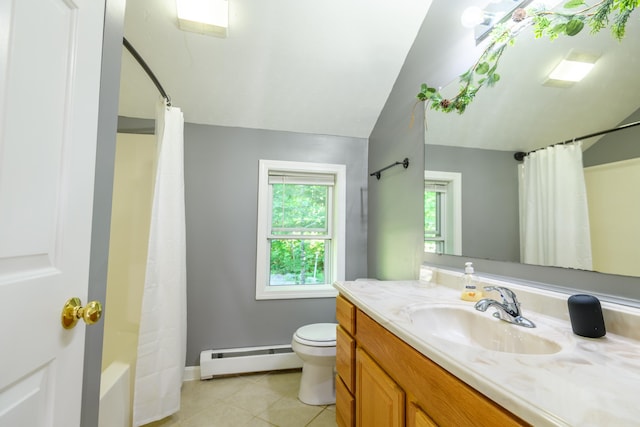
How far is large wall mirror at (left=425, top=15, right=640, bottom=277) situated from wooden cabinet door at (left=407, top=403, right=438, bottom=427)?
723 mm

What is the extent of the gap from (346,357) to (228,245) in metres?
1.37

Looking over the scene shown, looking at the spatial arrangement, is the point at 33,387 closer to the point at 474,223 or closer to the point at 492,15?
the point at 474,223

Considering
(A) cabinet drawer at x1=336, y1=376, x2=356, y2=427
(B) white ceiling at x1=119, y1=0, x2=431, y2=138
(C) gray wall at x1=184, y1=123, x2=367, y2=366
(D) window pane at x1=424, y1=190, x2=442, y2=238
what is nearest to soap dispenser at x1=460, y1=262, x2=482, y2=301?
(D) window pane at x1=424, y1=190, x2=442, y2=238

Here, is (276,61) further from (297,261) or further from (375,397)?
(375,397)

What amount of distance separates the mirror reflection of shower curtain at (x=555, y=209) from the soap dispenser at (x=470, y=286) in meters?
0.22

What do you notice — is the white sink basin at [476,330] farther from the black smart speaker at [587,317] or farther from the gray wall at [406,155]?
the gray wall at [406,155]

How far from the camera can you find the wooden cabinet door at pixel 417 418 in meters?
0.75

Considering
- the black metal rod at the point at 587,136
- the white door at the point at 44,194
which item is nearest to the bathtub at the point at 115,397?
the white door at the point at 44,194

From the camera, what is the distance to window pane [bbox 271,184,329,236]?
8.46 ft

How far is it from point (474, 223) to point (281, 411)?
1619 mm

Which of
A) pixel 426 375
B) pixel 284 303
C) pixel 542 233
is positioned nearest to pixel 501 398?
pixel 426 375

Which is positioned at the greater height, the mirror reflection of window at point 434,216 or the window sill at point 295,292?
the mirror reflection of window at point 434,216

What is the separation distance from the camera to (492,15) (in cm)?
135

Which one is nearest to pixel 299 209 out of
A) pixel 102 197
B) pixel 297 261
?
pixel 297 261
